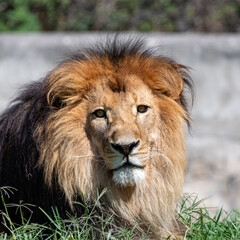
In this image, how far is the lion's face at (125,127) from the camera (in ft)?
11.0

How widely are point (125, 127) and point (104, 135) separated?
0.54 ft

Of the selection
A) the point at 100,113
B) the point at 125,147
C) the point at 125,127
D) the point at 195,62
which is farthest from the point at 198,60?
the point at 125,147

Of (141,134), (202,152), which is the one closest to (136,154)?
(141,134)

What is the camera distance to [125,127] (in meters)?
3.38

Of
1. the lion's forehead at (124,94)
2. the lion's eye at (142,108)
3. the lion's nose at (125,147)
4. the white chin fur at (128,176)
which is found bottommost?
the white chin fur at (128,176)

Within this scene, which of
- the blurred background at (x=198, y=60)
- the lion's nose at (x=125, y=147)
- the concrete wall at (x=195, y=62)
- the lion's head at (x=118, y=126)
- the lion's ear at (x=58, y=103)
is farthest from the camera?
the concrete wall at (x=195, y=62)

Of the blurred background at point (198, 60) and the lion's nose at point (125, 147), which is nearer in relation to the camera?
the lion's nose at point (125, 147)

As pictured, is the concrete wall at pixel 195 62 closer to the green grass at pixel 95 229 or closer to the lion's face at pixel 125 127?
the green grass at pixel 95 229

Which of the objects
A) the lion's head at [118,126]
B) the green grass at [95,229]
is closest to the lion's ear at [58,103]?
the lion's head at [118,126]

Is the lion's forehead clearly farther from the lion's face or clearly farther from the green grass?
the green grass

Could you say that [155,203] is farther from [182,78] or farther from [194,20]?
[194,20]

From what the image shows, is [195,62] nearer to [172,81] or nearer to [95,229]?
[172,81]

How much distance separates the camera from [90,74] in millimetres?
3660

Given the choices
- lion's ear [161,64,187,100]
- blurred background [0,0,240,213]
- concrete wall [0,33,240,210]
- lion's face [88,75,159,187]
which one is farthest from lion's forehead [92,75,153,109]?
concrete wall [0,33,240,210]
